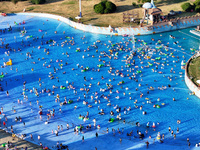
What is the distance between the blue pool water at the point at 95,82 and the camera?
41531 millimetres

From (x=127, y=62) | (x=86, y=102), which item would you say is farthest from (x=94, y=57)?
(x=86, y=102)

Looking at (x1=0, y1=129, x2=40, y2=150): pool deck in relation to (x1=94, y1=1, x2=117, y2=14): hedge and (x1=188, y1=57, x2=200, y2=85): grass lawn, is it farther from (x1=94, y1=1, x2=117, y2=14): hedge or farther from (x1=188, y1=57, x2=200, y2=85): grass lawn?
(x1=94, y1=1, x2=117, y2=14): hedge

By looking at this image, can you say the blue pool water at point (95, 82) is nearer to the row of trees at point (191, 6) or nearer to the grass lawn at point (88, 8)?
the grass lawn at point (88, 8)

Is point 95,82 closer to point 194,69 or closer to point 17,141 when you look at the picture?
point 194,69

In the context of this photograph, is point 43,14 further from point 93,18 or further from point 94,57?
point 94,57

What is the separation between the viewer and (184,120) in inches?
1706

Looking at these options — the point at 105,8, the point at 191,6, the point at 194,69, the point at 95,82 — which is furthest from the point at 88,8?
the point at 194,69

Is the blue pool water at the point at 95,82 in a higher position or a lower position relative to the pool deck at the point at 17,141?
higher

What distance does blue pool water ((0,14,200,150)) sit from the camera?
1635 inches

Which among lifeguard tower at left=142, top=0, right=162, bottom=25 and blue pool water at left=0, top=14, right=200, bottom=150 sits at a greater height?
lifeguard tower at left=142, top=0, right=162, bottom=25

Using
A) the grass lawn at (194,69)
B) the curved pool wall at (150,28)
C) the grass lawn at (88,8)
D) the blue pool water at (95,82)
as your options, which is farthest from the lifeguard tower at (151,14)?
the grass lawn at (194,69)

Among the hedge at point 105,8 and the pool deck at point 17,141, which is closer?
Result: the pool deck at point 17,141

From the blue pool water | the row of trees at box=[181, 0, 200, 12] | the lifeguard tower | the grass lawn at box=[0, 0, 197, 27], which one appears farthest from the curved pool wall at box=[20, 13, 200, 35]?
the row of trees at box=[181, 0, 200, 12]

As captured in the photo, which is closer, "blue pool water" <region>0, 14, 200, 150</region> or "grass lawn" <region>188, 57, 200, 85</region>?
"blue pool water" <region>0, 14, 200, 150</region>
